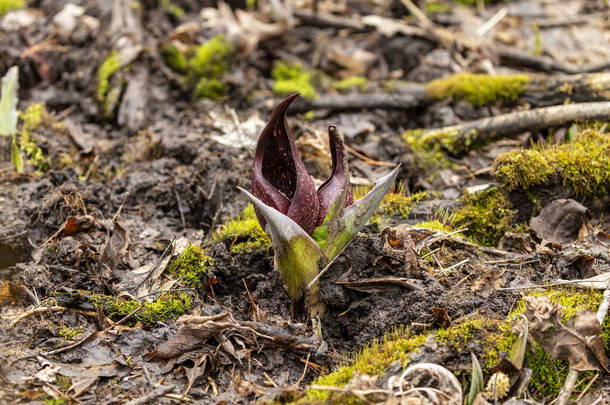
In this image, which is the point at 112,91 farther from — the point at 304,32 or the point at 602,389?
the point at 602,389

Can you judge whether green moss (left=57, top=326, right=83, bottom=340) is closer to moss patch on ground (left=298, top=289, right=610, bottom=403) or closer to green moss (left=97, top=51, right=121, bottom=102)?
moss patch on ground (left=298, top=289, right=610, bottom=403)

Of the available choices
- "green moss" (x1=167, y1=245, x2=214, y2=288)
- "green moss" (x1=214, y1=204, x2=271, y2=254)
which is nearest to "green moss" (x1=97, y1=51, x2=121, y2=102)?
"green moss" (x1=214, y1=204, x2=271, y2=254)

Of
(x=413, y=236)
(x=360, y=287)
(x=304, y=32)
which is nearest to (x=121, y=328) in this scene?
(x=360, y=287)

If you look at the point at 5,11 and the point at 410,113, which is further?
the point at 5,11

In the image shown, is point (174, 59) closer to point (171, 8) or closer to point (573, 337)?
point (171, 8)

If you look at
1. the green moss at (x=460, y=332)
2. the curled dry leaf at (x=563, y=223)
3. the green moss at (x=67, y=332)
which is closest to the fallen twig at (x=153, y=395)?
the green moss at (x=67, y=332)

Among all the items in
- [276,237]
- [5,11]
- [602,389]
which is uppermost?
[5,11]

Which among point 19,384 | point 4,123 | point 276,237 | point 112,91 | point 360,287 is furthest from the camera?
point 112,91
